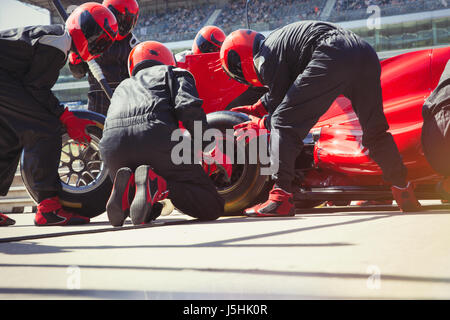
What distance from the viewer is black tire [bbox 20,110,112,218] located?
371 cm

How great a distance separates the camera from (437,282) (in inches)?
52.7

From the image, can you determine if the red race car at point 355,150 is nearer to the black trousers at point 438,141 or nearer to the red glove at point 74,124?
the black trousers at point 438,141

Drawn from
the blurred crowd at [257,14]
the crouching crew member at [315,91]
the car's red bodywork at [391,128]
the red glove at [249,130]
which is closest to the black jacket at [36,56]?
the red glove at [249,130]

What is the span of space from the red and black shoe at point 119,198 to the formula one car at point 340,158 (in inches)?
29.5

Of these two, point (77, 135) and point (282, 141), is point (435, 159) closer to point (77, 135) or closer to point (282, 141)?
point (282, 141)

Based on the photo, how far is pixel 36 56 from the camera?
11.7 feet

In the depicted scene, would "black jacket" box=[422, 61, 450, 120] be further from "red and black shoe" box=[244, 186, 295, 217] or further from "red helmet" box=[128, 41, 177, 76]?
"red helmet" box=[128, 41, 177, 76]

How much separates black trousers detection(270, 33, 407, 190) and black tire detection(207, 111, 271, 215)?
0.31 m

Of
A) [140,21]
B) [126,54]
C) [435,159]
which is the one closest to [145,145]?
[435,159]

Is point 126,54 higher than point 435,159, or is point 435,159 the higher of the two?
point 126,54

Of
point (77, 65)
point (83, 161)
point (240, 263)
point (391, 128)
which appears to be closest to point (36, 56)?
point (77, 65)

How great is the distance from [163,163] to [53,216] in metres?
0.92

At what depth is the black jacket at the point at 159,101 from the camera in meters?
3.17
